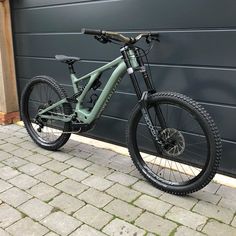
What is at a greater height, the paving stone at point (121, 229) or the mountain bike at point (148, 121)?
the mountain bike at point (148, 121)

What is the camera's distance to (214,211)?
2.45 metres

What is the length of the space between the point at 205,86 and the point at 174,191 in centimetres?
91

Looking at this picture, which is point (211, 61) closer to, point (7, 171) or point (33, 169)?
point (33, 169)

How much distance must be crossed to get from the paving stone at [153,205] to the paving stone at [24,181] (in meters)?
0.92

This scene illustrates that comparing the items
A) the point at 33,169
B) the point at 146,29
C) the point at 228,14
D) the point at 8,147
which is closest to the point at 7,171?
the point at 33,169

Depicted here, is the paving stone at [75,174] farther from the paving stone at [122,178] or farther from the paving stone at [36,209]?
the paving stone at [36,209]

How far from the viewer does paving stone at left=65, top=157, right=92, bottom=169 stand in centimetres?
317

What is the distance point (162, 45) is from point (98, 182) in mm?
1326

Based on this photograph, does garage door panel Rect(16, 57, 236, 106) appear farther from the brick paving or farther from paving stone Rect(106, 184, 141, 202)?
paving stone Rect(106, 184, 141, 202)

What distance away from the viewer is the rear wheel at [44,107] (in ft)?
11.1

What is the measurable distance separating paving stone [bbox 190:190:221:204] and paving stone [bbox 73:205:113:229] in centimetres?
73

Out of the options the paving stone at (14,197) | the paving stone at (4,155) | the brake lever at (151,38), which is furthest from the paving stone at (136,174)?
the paving stone at (4,155)

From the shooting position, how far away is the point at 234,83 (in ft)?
8.63

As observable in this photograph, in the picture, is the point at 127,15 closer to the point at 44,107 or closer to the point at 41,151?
the point at 44,107
